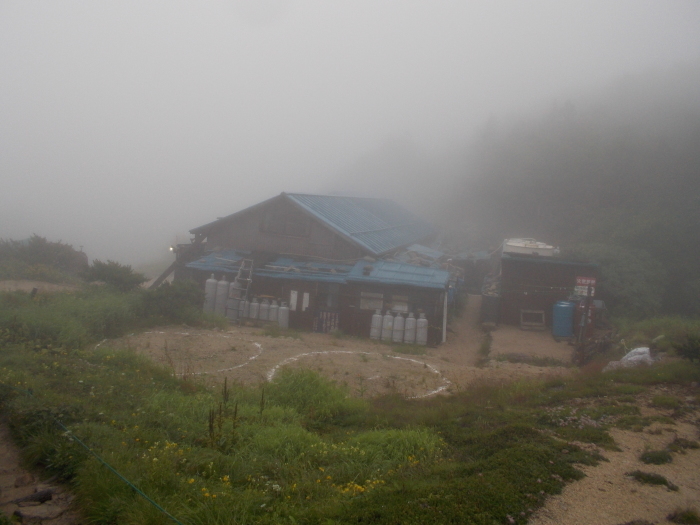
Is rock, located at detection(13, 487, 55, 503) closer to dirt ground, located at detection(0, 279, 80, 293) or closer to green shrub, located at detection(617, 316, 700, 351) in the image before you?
green shrub, located at detection(617, 316, 700, 351)

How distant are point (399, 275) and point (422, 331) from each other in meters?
2.38

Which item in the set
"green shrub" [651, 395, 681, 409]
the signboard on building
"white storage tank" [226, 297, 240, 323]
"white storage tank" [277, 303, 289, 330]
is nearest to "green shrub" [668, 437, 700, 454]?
"green shrub" [651, 395, 681, 409]

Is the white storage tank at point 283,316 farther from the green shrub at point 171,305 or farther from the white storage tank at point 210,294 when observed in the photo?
the green shrub at point 171,305

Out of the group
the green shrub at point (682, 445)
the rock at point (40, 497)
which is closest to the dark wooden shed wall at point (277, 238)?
the green shrub at point (682, 445)

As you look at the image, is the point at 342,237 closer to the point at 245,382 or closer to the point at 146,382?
the point at 245,382

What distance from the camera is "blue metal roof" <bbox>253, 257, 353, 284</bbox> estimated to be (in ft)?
65.6

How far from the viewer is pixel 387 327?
1888 centimetres

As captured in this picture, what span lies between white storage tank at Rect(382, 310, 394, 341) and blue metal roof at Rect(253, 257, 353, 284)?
2.15m

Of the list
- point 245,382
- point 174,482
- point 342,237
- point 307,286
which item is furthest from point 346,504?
point 342,237

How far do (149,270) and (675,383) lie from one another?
3252cm

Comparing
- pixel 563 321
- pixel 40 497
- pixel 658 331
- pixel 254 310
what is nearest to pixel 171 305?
pixel 254 310

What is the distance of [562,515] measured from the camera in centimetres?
475

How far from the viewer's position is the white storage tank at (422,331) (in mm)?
18469

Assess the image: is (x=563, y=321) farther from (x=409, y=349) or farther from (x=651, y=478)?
(x=651, y=478)
